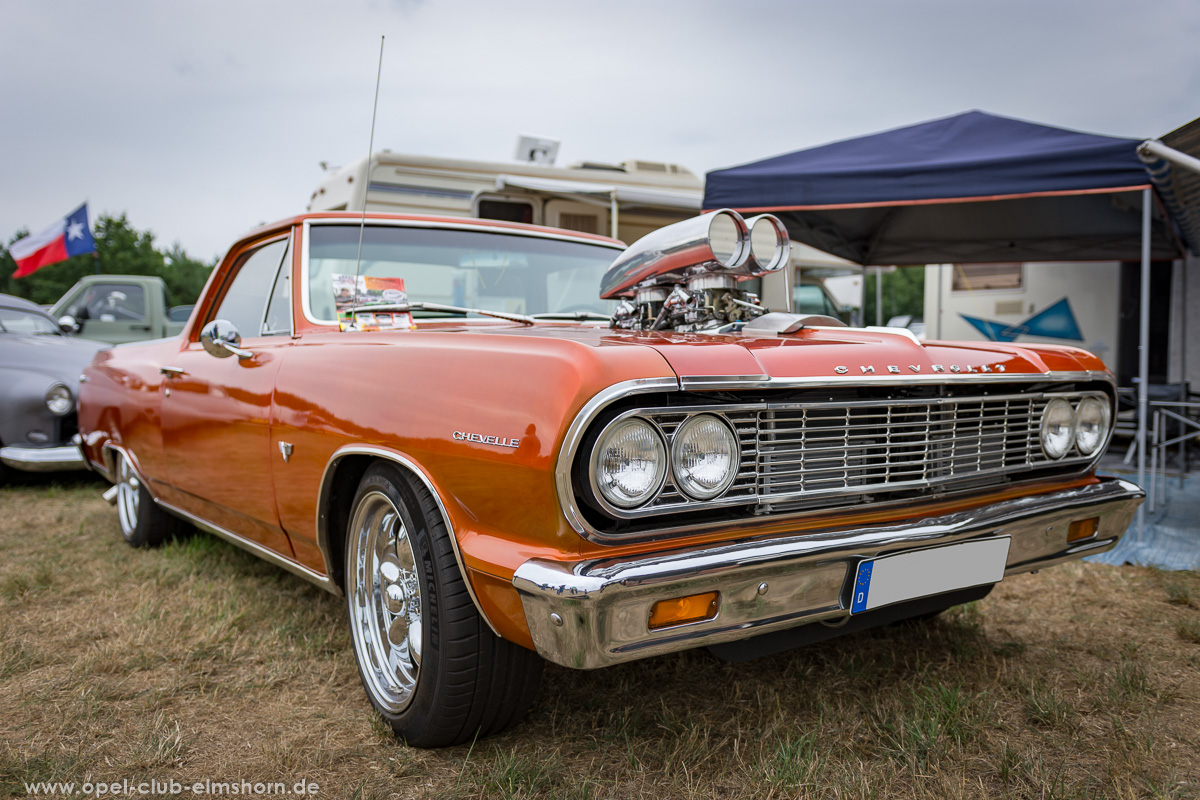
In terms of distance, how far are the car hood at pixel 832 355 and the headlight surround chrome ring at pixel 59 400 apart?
200 inches

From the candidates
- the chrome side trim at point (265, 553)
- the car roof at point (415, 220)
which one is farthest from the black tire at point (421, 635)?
the car roof at point (415, 220)

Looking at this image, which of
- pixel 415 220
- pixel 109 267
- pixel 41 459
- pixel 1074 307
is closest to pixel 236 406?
pixel 415 220

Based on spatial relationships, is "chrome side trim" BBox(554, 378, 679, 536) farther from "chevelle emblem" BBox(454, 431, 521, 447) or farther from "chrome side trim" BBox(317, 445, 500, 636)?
"chrome side trim" BBox(317, 445, 500, 636)

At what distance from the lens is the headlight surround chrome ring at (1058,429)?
2406mm

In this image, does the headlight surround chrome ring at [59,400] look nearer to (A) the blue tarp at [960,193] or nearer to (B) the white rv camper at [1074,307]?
(A) the blue tarp at [960,193]

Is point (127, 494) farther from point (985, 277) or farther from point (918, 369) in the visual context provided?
point (985, 277)

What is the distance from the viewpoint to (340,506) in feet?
7.94

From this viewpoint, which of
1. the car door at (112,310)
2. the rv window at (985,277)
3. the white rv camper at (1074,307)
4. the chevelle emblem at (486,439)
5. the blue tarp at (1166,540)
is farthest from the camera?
the car door at (112,310)

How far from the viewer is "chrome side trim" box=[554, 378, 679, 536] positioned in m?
1.60

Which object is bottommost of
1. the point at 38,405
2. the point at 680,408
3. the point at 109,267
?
the point at 38,405

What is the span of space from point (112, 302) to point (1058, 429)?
10.1m

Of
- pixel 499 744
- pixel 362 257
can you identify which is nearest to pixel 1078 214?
pixel 362 257

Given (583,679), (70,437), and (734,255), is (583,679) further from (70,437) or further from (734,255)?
(70,437)

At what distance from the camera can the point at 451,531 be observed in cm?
183
